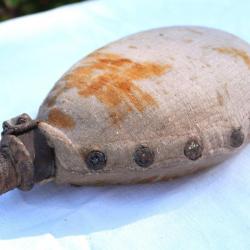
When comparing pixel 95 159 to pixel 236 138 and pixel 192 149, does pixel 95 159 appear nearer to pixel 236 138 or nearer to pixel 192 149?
pixel 192 149

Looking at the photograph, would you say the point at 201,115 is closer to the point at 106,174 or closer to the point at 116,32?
the point at 106,174

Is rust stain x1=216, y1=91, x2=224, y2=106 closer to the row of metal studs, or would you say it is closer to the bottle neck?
the row of metal studs

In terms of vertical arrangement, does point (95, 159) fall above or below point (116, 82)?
below

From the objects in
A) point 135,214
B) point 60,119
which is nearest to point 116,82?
point 60,119

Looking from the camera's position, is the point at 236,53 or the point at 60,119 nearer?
the point at 60,119

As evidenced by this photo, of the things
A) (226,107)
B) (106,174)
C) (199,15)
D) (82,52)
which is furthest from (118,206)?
(199,15)
